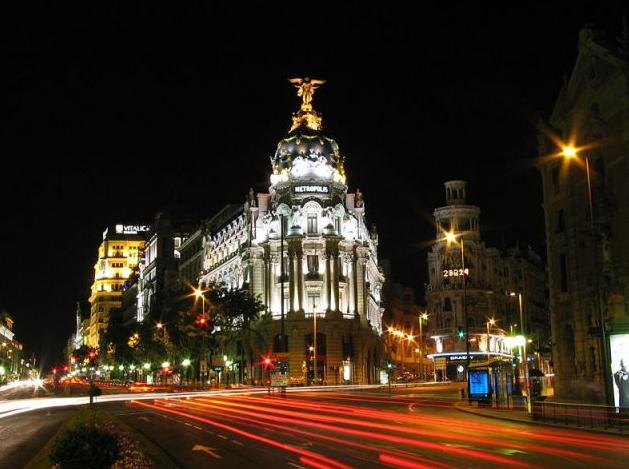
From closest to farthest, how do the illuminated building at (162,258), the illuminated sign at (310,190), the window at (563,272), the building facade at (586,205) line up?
the building facade at (586,205), the window at (563,272), the illuminated sign at (310,190), the illuminated building at (162,258)

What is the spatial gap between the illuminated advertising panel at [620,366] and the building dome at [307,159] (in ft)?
234

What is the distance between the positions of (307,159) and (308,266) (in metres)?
13.5

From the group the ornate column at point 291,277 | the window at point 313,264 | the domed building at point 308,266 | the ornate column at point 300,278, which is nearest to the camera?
the domed building at point 308,266

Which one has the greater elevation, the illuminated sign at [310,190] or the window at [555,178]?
the illuminated sign at [310,190]

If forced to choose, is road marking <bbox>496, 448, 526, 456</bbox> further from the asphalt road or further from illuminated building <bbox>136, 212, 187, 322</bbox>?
illuminated building <bbox>136, 212, 187, 322</bbox>

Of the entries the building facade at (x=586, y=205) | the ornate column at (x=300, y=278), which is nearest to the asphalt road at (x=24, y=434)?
the building facade at (x=586, y=205)

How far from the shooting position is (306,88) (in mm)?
106250

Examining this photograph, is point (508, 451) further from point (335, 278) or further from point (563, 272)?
point (335, 278)

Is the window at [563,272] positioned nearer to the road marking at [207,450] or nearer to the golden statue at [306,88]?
the road marking at [207,450]

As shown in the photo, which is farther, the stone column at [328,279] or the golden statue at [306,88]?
the golden statue at [306,88]

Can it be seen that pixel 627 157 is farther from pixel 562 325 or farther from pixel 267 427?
pixel 267 427

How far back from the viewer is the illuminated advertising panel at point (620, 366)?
28891mm

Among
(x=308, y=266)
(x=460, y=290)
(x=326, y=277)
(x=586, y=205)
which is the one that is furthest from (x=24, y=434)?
(x=460, y=290)

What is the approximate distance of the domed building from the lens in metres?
95.2
